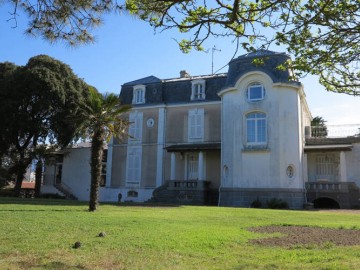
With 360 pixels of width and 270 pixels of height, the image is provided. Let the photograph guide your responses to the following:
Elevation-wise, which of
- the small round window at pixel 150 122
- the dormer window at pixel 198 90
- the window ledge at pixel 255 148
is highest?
the dormer window at pixel 198 90

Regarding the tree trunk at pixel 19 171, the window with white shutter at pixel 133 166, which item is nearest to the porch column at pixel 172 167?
the window with white shutter at pixel 133 166

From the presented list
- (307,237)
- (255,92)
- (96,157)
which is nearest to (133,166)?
(255,92)

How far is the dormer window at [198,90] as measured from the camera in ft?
115

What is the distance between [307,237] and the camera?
10305 millimetres

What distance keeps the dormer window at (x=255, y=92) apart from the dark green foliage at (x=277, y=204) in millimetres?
7291

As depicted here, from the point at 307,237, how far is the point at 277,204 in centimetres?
1725

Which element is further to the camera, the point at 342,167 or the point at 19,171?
the point at 19,171

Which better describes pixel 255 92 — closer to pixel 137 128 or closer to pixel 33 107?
pixel 137 128

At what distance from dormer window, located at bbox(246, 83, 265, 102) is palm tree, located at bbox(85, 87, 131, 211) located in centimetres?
1320

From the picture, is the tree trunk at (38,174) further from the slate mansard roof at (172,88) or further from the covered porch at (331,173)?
the covered porch at (331,173)

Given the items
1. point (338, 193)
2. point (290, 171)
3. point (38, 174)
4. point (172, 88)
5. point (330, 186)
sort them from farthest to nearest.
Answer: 1. point (38, 174)
2. point (172, 88)
3. point (290, 171)
4. point (330, 186)
5. point (338, 193)

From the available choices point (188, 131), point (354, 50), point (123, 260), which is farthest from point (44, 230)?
point (188, 131)

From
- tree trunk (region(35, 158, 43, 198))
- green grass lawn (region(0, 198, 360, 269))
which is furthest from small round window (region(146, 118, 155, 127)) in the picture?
green grass lawn (region(0, 198, 360, 269))

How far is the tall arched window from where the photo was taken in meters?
29.5
